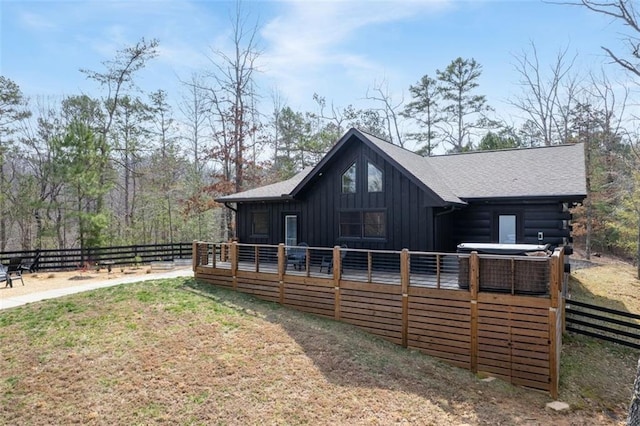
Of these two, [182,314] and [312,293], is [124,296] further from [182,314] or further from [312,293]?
[312,293]

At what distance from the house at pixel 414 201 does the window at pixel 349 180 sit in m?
0.03

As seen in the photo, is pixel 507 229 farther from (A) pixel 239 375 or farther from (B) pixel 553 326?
(A) pixel 239 375

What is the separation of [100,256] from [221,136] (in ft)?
32.2

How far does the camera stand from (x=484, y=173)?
13.3m

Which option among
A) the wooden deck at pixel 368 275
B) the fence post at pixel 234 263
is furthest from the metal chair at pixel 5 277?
the fence post at pixel 234 263

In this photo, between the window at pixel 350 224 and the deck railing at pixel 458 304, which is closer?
the deck railing at pixel 458 304

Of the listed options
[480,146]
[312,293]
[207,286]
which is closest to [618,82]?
[480,146]

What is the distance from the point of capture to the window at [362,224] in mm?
11523

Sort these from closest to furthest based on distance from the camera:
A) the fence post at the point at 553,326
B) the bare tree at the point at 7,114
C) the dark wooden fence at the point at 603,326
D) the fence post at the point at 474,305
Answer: the fence post at the point at 553,326 → the fence post at the point at 474,305 → the dark wooden fence at the point at 603,326 → the bare tree at the point at 7,114

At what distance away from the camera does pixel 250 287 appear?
10.7 metres

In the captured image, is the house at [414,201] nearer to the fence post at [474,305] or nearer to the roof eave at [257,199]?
the roof eave at [257,199]

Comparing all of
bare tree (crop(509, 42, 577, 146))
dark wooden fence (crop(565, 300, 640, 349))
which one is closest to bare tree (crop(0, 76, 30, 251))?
dark wooden fence (crop(565, 300, 640, 349))

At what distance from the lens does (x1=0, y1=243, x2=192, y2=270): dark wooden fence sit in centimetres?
1606

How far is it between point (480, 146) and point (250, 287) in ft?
75.3
